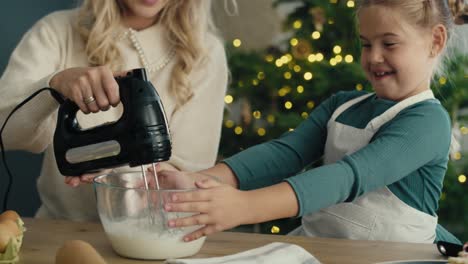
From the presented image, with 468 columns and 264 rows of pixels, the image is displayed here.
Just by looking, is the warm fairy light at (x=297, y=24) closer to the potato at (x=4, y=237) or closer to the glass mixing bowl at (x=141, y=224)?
the glass mixing bowl at (x=141, y=224)

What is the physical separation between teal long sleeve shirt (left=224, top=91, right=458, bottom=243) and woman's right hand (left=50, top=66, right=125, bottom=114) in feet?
1.17

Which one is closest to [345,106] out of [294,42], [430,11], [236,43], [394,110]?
[394,110]

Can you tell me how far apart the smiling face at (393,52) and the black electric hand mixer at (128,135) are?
0.59 m

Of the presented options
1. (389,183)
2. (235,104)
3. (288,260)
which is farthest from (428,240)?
(235,104)

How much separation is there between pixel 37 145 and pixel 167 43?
502 mm

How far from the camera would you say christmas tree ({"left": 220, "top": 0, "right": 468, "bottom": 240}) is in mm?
3027

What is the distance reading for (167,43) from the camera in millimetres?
2076

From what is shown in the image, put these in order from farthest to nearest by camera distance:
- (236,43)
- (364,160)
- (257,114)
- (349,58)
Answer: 1. (236,43)
2. (257,114)
3. (349,58)
4. (364,160)

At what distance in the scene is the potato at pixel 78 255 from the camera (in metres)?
0.98

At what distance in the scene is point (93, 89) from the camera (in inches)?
49.9

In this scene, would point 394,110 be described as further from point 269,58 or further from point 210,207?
point 269,58

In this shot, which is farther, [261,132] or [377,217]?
[261,132]

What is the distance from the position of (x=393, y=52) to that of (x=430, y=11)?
15 centimetres

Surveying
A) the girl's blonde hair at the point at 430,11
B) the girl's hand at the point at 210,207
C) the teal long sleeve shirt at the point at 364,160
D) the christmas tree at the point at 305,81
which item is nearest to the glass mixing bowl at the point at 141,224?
the girl's hand at the point at 210,207
